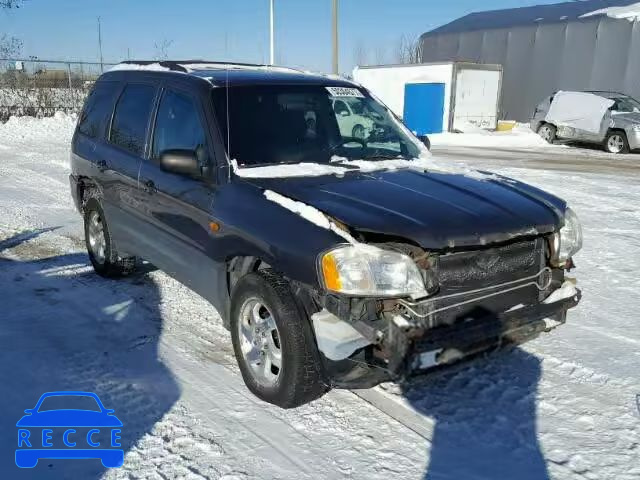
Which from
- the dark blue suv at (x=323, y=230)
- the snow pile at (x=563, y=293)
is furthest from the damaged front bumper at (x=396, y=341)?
the snow pile at (x=563, y=293)

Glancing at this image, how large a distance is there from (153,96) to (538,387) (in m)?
3.54

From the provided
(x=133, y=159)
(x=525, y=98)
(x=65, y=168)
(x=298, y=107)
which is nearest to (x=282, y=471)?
(x=298, y=107)

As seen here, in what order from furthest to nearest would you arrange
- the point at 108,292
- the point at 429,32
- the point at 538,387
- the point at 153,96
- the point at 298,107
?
the point at 429,32
the point at 108,292
the point at 153,96
the point at 298,107
the point at 538,387

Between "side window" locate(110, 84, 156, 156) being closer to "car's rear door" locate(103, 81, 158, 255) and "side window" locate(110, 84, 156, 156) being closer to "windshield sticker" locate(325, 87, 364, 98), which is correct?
"car's rear door" locate(103, 81, 158, 255)

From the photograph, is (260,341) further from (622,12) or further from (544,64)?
(544,64)

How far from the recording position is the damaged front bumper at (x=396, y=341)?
2834mm

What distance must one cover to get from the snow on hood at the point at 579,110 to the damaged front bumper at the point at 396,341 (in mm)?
17822

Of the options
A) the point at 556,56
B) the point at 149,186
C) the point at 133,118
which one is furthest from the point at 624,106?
the point at 149,186

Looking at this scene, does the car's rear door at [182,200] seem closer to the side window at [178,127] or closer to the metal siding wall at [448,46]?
the side window at [178,127]

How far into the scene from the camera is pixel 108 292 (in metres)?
5.19

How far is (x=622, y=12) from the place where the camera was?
2461 centimetres

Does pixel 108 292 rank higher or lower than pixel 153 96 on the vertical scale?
lower

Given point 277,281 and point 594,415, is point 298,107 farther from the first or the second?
point 594,415

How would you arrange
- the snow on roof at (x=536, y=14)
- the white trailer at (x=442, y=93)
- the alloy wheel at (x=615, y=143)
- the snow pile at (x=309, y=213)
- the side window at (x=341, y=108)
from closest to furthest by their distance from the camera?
the snow pile at (x=309, y=213)
the side window at (x=341, y=108)
the alloy wheel at (x=615, y=143)
the white trailer at (x=442, y=93)
the snow on roof at (x=536, y=14)
